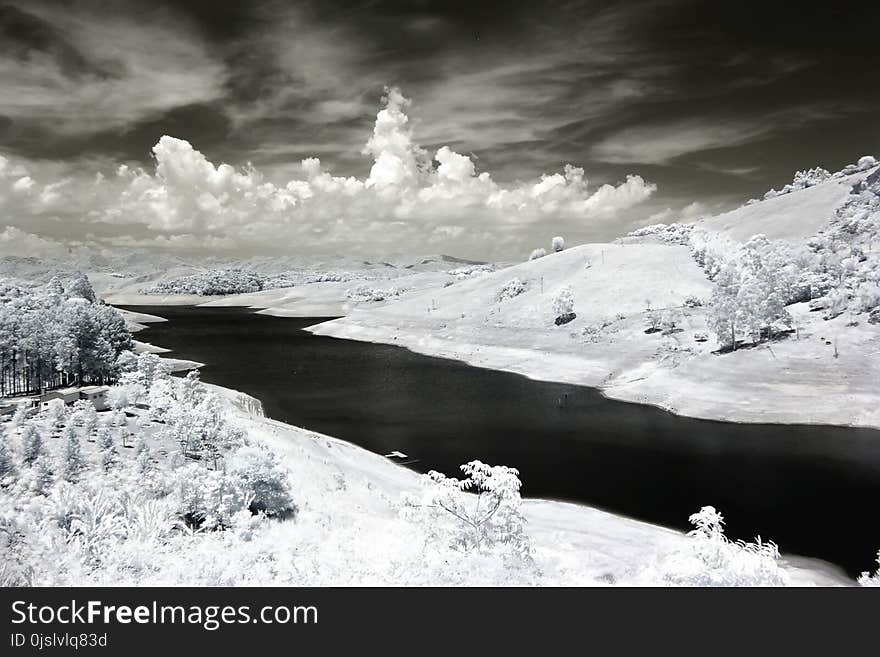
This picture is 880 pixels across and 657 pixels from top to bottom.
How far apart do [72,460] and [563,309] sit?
106667 mm

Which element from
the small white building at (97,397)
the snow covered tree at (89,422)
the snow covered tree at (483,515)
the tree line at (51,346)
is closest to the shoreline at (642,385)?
the snow covered tree at (483,515)

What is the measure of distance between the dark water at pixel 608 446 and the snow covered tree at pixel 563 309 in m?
28.7

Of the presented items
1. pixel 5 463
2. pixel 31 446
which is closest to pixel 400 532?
pixel 5 463

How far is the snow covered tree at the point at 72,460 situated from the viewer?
926 inches

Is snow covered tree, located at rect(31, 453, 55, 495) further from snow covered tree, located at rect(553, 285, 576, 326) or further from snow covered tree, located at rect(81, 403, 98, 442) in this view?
snow covered tree, located at rect(553, 285, 576, 326)

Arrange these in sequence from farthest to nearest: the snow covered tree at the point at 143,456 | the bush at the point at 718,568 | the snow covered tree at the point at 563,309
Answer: the snow covered tree at the point at 563,309
the snow covered tree at the point at 143,456
the bush at the point at 718,568

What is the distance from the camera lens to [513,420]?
211ft

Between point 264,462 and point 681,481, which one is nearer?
point 264,462

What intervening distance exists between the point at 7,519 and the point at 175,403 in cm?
2113

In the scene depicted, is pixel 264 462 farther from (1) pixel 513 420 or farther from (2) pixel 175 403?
(1) pixel 513 420

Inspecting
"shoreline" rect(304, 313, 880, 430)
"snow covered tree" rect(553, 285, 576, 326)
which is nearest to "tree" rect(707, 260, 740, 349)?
"shoreline" rect(304, 313, 880, 430)

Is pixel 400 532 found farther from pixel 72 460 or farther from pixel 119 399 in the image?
pixel 119 399

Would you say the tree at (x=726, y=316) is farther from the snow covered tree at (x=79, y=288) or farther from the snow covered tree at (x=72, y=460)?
the snow covered tree at (x=79, y=288)
